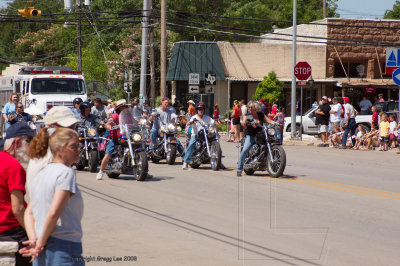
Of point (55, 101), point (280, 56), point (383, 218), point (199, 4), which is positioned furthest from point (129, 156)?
point (199, 4)

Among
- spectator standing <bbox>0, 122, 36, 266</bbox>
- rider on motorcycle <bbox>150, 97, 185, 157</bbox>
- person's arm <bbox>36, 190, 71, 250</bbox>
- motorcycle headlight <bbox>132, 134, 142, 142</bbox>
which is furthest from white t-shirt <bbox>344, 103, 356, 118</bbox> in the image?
person's arm <bbox>36, 190, 71, 250</bbox>

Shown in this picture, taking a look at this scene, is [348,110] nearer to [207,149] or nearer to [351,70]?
[207,149]

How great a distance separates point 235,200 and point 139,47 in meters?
35.5

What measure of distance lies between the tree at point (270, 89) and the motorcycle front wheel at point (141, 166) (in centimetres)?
2512

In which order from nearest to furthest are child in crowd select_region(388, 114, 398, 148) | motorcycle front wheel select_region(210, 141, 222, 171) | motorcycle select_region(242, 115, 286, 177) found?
motorcycle select_region(242, 115, 286, 177)
motorcycle front wheel select_region(210, 141, 222, 171)
child in crowd select_region(388, 114, 398, 148)

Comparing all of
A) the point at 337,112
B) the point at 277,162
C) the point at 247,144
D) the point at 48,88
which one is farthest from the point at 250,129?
the point at 48,88

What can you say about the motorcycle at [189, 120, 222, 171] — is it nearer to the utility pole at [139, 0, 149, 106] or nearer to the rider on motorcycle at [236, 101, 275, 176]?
the rider on motorcycle at [236, 101, 275, 176]

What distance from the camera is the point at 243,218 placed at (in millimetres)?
9875

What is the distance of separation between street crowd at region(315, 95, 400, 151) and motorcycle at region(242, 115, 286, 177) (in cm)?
897

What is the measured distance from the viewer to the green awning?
41.7 m

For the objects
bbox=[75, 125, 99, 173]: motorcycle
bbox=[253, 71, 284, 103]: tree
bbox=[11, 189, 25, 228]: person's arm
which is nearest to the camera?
bbox=[11, 189, 25, 228]: person's arm

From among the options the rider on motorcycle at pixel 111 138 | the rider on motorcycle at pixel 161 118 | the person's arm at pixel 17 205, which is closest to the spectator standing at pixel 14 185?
the person's arm at pixel 17 205

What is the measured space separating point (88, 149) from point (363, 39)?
31.9 m

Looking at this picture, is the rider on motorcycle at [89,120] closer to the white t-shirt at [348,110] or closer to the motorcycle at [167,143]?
the motorcycle at [167,143]
